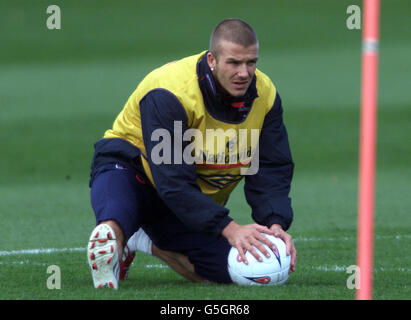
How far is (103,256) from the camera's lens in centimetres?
516

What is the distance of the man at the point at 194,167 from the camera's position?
5.30 m

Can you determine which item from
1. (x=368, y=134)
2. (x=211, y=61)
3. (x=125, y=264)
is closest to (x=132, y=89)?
(x=125, y=264)

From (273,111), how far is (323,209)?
4.15 metres

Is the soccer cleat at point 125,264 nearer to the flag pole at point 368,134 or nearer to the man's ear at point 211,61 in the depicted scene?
the man's ear at point 211,61

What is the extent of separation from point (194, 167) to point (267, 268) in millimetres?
767

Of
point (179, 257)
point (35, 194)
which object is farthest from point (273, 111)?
point (35, 194)

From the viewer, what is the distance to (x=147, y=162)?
577 centimetres

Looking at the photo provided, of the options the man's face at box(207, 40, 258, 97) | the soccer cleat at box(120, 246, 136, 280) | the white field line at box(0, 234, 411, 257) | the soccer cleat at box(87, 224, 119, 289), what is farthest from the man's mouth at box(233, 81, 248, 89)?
the white field line at box(0, 234, 411, 257)

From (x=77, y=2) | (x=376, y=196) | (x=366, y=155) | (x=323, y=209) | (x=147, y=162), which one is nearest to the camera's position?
(x=366, y=155)

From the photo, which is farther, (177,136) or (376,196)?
(376,196)

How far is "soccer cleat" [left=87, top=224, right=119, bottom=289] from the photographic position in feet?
16.9

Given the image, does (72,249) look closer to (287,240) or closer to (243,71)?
(287,240)

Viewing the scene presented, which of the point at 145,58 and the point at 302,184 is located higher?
the point at 145,58
